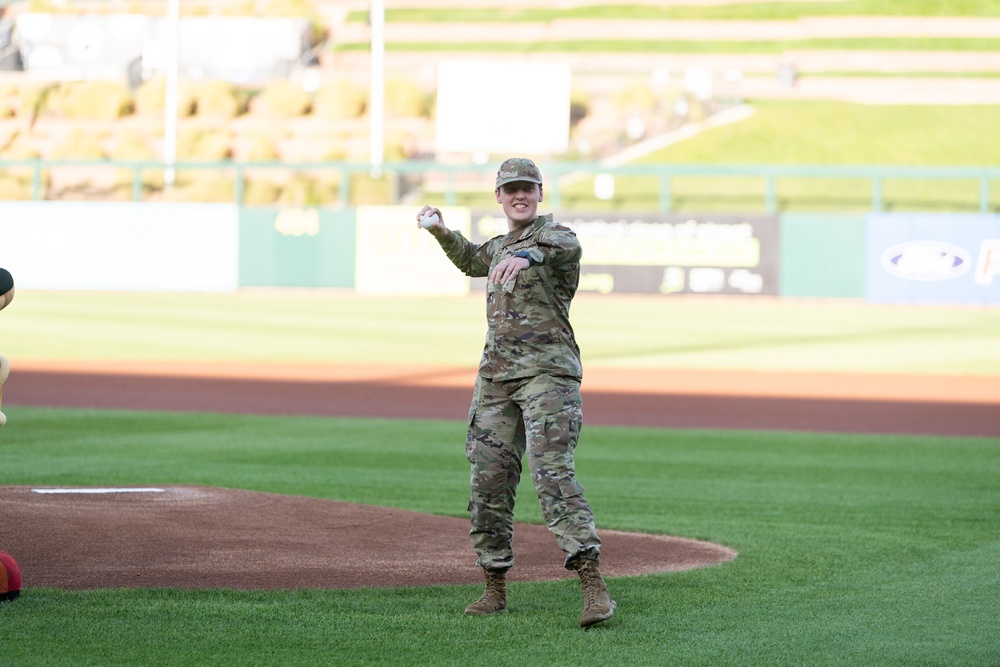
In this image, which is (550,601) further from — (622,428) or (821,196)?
(821,196)

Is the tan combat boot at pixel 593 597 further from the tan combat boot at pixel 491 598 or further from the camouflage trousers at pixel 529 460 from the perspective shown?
the tan combat boot at pixel 491 598

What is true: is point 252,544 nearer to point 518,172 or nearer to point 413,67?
point 518,172

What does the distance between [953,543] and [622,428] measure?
6.36 metres

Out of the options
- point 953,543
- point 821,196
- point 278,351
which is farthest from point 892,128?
point 953,543

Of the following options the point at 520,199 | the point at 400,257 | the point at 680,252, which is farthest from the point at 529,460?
the point at 400,257

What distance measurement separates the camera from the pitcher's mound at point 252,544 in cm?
676

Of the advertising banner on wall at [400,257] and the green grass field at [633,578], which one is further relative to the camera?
the advertising banner on wall at [400,257]

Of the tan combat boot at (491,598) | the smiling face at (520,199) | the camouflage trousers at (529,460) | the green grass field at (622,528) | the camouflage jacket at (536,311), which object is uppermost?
the smiling face at (520,199)

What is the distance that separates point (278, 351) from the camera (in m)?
22.4

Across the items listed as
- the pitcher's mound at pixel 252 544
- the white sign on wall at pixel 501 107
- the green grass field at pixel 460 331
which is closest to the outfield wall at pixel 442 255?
the green grass field at pixel 460 331

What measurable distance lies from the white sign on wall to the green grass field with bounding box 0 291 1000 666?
31.5 meters

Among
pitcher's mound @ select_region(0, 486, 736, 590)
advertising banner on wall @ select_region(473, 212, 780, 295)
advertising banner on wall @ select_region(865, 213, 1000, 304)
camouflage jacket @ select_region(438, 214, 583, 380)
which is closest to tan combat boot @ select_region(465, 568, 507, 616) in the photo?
pitcher's mound @ select_region(0, 486, 736, 590)

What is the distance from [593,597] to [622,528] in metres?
2.77

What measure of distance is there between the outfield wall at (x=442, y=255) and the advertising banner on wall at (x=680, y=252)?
24mm
